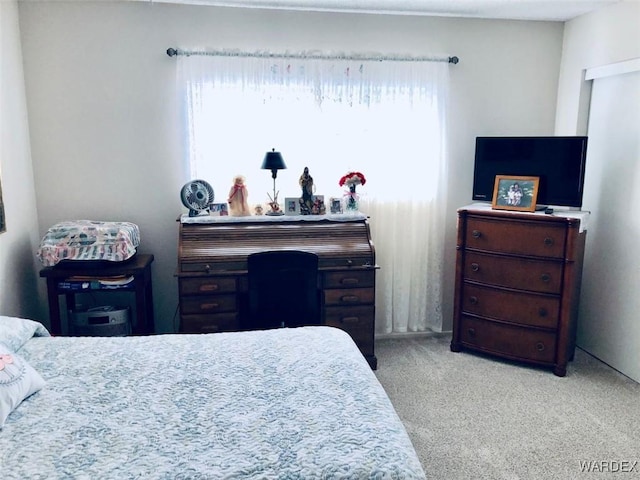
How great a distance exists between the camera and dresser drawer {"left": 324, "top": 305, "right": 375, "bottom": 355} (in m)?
3.29

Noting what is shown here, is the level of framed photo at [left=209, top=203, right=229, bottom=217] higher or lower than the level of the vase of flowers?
lower

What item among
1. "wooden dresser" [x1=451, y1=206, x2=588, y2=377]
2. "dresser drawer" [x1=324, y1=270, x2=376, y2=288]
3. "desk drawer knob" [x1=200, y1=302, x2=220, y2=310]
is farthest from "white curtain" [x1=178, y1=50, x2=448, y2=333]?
"desk drawer knob" [x1=200, y1=302, x2=220, y2=310]

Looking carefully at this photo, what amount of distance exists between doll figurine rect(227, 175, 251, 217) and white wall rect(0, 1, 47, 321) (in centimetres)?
133

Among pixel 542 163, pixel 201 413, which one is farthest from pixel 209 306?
pixel 542 163

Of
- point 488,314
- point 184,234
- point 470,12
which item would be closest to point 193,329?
point 184,234

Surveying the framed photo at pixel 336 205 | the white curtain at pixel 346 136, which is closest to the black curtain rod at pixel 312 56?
the white curtain at pixel 346 136

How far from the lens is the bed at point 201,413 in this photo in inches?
54.7

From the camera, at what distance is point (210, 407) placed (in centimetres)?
169

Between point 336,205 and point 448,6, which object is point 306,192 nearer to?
point 336,205

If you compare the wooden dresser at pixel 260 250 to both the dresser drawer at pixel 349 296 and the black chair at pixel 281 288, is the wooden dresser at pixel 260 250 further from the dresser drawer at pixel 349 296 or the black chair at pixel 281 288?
the black chair at pixel 281 288

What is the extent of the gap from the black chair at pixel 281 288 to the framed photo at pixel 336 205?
636 millimetres

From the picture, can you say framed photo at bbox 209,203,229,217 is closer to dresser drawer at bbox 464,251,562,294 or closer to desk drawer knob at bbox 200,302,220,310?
desk drawer knob at bbox 200,302,220,310

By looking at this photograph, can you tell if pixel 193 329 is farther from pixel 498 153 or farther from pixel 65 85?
pixel 498 153

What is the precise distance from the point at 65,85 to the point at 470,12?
2857mm
